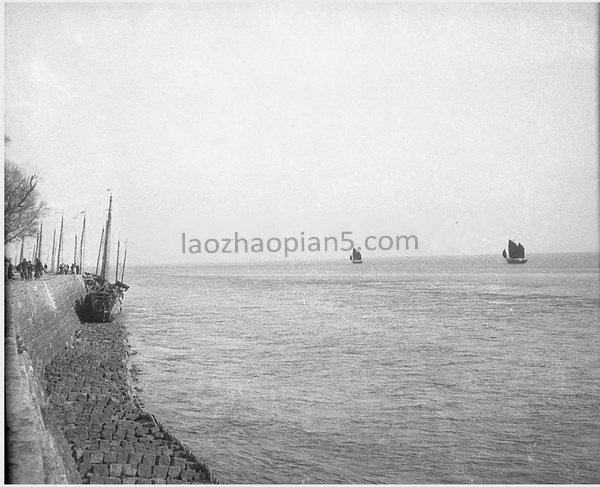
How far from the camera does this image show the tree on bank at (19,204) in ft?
13.8

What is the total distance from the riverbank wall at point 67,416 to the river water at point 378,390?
335 millimetres

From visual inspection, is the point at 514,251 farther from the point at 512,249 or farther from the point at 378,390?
the point at 378,390

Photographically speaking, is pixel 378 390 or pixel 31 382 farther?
pixel 378 390

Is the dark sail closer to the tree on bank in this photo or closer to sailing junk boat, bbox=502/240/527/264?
sailing junk boat, bbox=502/240/527/264

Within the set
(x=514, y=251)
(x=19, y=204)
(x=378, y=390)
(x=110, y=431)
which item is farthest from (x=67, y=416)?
(x=514, y=251)

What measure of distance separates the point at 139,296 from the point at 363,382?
39.6 ft

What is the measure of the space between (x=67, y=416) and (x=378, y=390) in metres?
3.12

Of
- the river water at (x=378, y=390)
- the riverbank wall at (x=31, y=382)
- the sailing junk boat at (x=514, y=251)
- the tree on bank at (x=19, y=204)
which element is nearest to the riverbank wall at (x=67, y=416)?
the riverbank wall at (x=31, y=382)

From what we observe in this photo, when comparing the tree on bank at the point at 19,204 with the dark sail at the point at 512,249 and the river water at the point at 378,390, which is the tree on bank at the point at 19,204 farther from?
the dark sail at the point at 512,249

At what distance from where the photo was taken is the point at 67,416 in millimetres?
4566

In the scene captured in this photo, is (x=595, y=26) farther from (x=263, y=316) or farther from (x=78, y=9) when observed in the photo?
(x=263, y=316)

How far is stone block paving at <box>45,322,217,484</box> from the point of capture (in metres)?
3.67

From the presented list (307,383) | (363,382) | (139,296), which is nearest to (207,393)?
(307,383)

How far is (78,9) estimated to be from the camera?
4043mm
